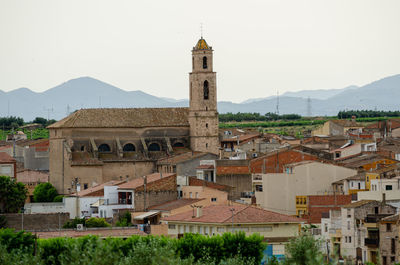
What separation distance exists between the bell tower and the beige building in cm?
2854

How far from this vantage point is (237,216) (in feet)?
170

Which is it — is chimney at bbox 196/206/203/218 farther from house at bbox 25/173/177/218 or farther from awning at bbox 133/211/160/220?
house at bbox 25/173/177/218

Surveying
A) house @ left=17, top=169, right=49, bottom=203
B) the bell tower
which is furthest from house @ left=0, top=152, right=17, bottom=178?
the bell tower

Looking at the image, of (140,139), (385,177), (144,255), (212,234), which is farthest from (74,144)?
(144,255)

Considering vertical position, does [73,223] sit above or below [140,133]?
below

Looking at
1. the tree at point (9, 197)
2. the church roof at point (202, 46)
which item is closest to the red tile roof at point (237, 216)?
the tree at point (9, 197)

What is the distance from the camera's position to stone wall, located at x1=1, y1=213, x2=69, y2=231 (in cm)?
6086

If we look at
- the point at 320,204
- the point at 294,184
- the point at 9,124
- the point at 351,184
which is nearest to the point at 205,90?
the point at 294,184

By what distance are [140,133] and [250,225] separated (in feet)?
157

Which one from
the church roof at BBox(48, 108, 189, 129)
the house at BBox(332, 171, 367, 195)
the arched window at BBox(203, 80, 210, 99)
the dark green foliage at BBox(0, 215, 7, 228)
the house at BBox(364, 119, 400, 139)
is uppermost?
the arched window at BBox(203, 80, 210, 99)

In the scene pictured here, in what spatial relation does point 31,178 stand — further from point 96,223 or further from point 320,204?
point 320,204

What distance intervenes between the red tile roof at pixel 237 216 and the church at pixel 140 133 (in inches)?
1512

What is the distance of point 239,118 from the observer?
576 ft

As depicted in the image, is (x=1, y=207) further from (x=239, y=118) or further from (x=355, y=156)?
(x=239, y=118)
